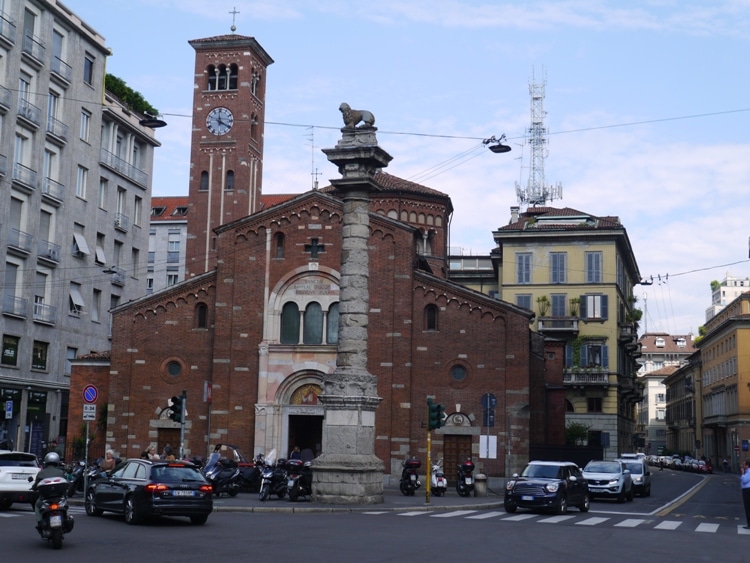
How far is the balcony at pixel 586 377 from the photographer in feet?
198

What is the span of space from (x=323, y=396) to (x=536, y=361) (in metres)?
20.9

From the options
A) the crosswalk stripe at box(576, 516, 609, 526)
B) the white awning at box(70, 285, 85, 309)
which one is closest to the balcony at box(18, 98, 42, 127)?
the white awning at box(70, 285, 85, 309)

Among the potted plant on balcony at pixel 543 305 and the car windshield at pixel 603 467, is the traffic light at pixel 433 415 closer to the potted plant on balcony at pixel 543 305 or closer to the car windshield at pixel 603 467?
the car windshield at pixel 603 467

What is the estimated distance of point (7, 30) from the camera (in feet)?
139

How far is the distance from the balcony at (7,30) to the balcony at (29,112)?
8.86 feet

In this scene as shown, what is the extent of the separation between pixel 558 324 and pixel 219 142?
88.2ft

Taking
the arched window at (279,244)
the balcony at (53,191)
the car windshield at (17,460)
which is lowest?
the car windshield at (17,460)

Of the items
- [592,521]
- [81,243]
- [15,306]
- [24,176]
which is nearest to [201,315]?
[15,306]

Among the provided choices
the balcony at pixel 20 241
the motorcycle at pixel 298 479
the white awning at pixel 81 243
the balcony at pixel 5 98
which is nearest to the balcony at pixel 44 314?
the balcony at pixel 20 241

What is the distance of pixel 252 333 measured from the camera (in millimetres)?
40594

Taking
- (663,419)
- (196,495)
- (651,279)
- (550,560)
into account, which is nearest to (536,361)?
(651,279)

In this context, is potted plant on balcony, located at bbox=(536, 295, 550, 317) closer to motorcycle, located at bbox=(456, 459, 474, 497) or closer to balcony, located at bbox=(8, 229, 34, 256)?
motorcycle, located at bbox=(456, 459, 474, 497)

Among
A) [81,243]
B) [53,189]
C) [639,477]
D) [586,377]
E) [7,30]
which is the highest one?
[7,30]

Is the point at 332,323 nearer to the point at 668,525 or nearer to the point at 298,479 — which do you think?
the point at 298,479
